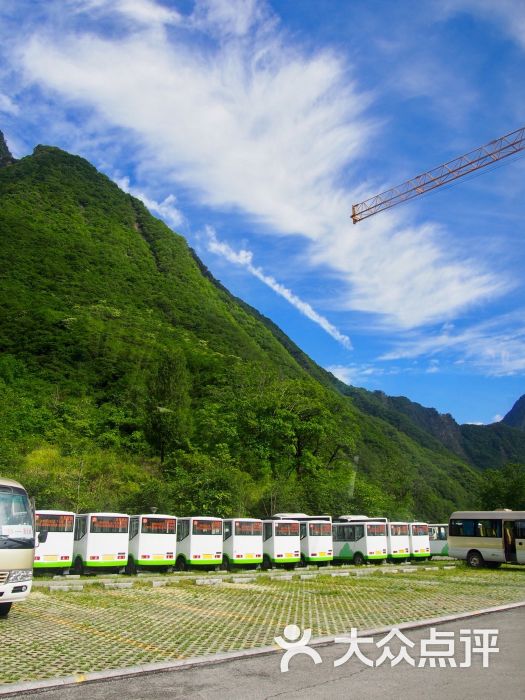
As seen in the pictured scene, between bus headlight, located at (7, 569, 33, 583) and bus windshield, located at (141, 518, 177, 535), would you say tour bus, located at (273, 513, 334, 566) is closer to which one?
bus windshield, located at (141, 518, 177, 535)

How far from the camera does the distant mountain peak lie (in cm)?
12988

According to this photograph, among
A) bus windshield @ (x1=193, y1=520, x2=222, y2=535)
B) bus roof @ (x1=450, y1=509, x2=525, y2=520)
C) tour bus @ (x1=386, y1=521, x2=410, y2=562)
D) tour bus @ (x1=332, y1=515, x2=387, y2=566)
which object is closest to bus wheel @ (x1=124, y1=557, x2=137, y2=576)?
bus windshield @ (x1=193, y1=520, x2=222, y2=535)

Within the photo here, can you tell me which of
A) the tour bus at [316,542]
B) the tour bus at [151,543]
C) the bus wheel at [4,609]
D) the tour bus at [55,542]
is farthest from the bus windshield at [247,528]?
the bus wheel at [4,609]

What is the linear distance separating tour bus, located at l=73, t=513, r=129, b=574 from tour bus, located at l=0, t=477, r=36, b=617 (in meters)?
→ 10.9

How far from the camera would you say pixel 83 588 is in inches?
702

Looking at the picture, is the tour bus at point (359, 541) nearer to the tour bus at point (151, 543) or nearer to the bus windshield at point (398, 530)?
the bus windshield at point (398, 530)

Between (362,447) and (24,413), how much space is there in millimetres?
47265

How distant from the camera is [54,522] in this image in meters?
22.4

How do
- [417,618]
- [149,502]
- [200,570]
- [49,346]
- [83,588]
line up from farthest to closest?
1. [49,346]
2. [149,502]
3. [200,570]
4. [83,588]
5. [417,618]

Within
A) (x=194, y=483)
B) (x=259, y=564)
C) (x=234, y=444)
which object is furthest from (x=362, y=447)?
(x=259, y=564)

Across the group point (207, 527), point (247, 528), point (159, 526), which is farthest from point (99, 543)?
point (247, 528)

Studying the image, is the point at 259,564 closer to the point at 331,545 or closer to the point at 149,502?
the point at 331,545

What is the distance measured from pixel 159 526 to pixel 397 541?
1480cm

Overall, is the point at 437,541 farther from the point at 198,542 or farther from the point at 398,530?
the point at 198,542
